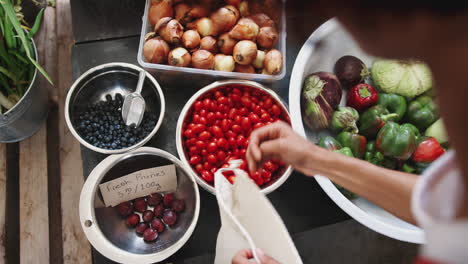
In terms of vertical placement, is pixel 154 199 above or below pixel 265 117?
below

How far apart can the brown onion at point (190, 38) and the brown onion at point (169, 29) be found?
0.6 inches

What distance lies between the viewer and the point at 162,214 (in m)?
0.91

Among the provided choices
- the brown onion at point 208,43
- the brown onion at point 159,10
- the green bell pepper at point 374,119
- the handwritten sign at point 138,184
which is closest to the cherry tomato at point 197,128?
the handwritten sign at point 138,184

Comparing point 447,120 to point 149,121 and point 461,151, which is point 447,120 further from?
point 149,121

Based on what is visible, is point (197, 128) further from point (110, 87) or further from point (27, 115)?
point (27, 115)

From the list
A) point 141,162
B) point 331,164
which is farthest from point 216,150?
point 331,164

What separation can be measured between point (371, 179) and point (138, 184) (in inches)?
20.5

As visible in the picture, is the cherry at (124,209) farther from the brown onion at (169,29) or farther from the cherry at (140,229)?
the brown onion at (169,29)

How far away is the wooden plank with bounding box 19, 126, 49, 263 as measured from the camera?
1189 mm

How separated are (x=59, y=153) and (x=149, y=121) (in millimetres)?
571

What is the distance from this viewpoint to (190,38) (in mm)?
953

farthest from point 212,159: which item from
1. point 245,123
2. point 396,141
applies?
point 396,141

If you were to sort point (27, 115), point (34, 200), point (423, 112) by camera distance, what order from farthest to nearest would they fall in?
point (34, 200) < point (27, 115) < point (423, 112)

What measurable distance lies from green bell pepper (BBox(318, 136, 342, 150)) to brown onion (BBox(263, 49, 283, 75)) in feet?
0.71
